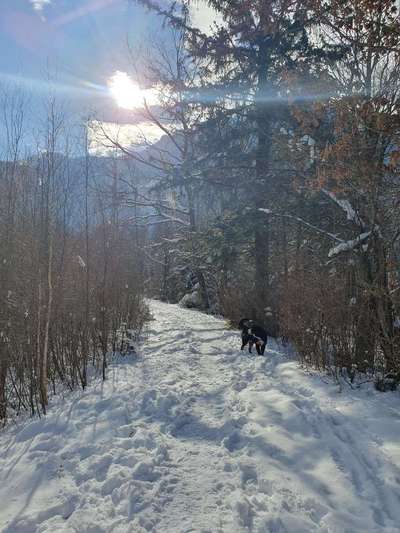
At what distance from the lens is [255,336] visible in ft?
26.7

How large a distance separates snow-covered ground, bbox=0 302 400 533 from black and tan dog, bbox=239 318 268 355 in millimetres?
1980

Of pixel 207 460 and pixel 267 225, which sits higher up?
pixel 267 225

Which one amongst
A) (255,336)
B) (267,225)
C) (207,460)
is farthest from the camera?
(267,225)

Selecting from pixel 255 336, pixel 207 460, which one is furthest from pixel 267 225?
pixel 207 460

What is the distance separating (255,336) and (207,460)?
189 inches

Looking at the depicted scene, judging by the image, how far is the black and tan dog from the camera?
8047 mm

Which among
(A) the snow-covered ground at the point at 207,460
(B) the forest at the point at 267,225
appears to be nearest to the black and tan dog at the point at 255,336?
(B) the forest at the point at 267,225

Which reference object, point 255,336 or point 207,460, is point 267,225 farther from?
point 207,460

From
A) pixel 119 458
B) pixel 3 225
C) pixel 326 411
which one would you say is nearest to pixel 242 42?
pixel 3 225

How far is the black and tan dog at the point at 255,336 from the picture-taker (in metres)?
8.05

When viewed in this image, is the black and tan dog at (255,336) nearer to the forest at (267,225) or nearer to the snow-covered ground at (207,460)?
the forest at (267,225)

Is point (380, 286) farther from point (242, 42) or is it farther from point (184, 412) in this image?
point (242, 42)

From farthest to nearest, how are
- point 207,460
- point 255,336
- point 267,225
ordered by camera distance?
point 267,225, point 255,336, point 207,460

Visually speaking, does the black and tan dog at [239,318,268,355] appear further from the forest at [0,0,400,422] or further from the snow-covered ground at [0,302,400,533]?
the snow-covered ground at [0,302,400,533]
